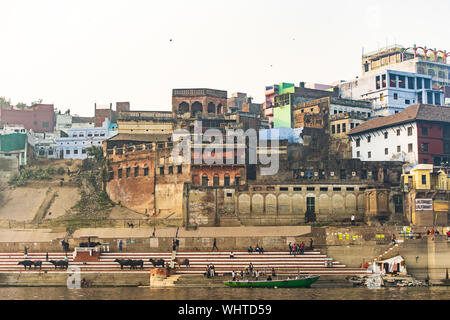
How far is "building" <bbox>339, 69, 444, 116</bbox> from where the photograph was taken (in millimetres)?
81938

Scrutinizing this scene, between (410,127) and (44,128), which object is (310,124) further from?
(44,128)

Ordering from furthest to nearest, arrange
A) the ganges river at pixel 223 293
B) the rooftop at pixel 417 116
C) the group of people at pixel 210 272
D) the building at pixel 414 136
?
the rooftop at pixel 417 116 → the building at pixel 414 136 → the group of people at pixel 210 272 → the ganges river at pixel 223 293

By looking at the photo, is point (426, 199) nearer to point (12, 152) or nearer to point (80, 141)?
point (80, 141)

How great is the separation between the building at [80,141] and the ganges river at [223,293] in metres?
38.0

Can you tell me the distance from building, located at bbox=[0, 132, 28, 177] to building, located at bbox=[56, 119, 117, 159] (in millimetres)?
6996

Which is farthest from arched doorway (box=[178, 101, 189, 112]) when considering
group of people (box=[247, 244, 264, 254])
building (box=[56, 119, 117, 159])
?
group of people (box=[247, 244, 264, 254])

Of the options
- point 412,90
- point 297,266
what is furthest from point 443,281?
point 412,90

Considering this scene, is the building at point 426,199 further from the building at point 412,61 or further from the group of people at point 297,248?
the building at point 412,61

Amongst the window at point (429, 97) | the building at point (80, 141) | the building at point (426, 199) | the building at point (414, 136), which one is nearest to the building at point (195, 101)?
the building at point (80, 141)

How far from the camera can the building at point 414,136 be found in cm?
6712

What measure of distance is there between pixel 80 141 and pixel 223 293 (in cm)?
4707

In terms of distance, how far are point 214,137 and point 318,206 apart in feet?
40.0

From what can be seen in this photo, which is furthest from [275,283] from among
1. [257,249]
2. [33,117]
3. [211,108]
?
[33,117]

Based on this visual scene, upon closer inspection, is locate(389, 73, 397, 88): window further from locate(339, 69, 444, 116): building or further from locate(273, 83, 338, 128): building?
locate(273, 83, 338, 128): building
